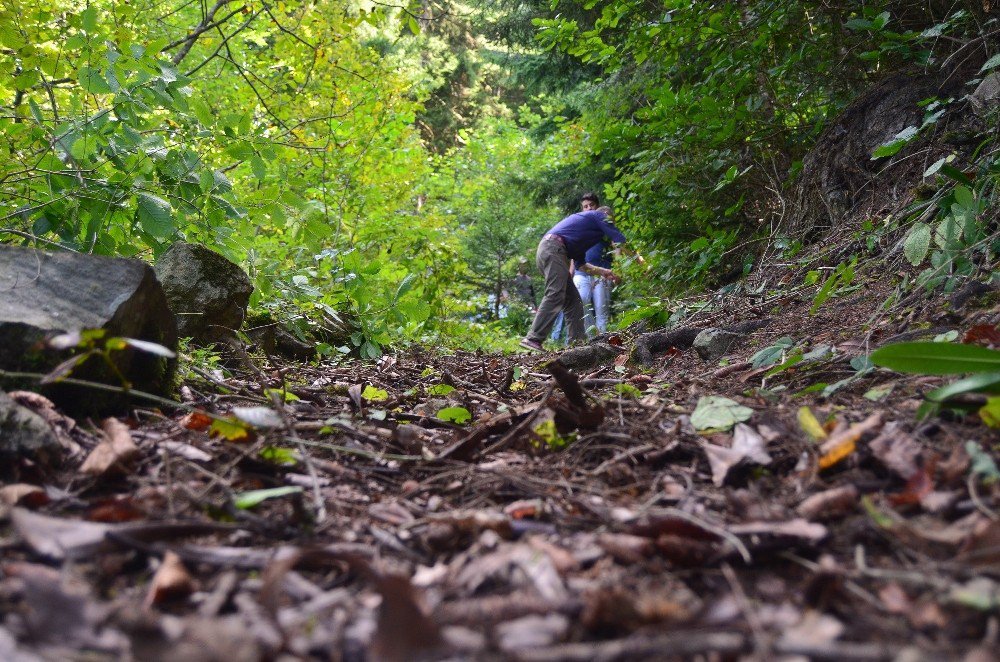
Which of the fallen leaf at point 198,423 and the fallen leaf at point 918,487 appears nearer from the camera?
the fallen leaf at point 918,487

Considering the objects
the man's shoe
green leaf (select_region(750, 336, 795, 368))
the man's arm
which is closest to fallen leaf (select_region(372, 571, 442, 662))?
green leaf (select_region(750, 336, 795, 368))

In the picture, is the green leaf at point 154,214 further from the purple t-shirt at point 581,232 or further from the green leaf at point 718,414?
the purple t-shirt at point 581,232

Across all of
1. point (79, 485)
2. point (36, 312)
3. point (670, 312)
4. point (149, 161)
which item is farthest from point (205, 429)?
point (670, 312)

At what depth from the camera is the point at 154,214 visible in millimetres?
2699

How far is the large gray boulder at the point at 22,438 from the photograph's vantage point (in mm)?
1358

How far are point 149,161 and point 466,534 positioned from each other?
8.65ft

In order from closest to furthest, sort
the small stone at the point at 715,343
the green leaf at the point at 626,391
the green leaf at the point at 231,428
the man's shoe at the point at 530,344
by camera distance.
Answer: the green leaf at the point at 231,428, the green leaf at the point at 626,391, the small stone at the point at 715,343, the man's shoe at the point at 530,344

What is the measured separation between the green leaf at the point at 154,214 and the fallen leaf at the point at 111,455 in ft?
4.56

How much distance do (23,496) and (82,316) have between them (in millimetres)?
842

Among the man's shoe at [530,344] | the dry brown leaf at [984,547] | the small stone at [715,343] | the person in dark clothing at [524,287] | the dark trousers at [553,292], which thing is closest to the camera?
the dry brown leaf at [984,547]

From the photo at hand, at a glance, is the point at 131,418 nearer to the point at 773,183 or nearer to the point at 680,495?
the point at 680,495

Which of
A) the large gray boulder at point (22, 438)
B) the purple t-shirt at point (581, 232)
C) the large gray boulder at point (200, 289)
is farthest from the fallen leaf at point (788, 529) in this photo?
the purple t-shirt at point (581, 232)

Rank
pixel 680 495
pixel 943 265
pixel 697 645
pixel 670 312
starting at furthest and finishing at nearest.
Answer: pixel 670 312 → pixel 943 265 → pixel 680 495 → pixel 697 645

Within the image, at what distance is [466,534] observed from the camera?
1185mm
